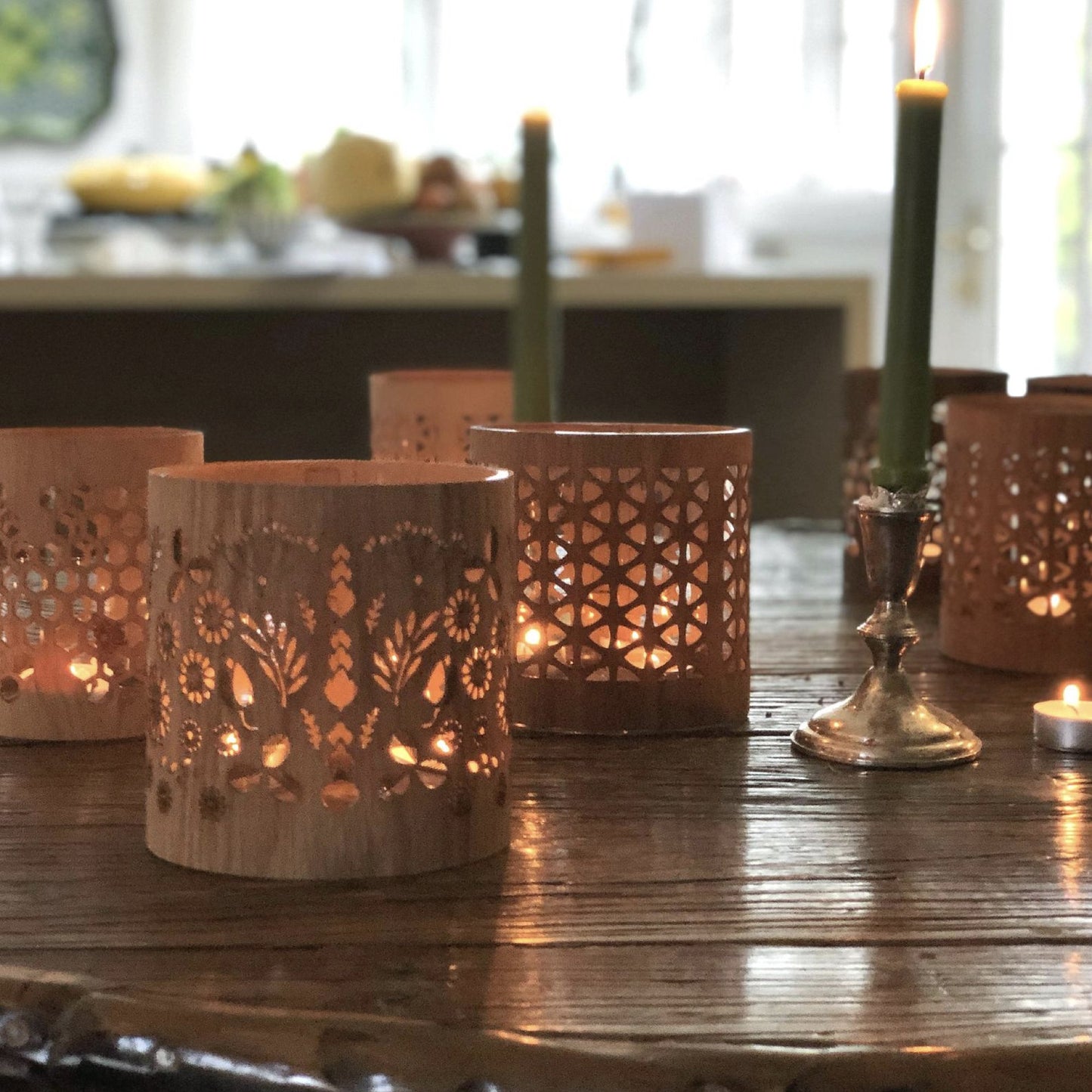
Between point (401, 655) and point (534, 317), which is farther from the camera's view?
point (534, 317)

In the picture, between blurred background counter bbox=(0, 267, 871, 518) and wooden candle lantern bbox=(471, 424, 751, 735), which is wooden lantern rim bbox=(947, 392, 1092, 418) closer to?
wooden candle lantern bbox=(471, 424, 751, 735)

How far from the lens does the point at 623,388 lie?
261cm

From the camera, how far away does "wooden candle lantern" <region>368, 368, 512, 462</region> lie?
92cm

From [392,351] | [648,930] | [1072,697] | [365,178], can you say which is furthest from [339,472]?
[365,178]

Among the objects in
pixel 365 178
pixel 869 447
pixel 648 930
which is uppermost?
pixel 365 178

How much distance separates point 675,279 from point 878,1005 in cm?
197

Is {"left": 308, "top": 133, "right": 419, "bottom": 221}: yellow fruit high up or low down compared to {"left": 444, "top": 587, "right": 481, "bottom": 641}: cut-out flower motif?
up

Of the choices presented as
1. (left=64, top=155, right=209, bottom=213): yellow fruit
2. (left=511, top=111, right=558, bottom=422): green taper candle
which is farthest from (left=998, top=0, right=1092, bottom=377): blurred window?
(left=511, top=111, right=558, bottom=422): green taper candle

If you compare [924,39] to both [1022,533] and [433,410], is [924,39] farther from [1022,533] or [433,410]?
[433,410]

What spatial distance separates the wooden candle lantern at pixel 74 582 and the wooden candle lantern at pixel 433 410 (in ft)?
1.09

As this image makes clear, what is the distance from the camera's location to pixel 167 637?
1.52ft

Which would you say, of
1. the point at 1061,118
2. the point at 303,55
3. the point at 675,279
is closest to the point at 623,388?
the point at 675,279

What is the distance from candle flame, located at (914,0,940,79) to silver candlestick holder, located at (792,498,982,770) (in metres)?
0.16

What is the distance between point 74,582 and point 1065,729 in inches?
14.7
